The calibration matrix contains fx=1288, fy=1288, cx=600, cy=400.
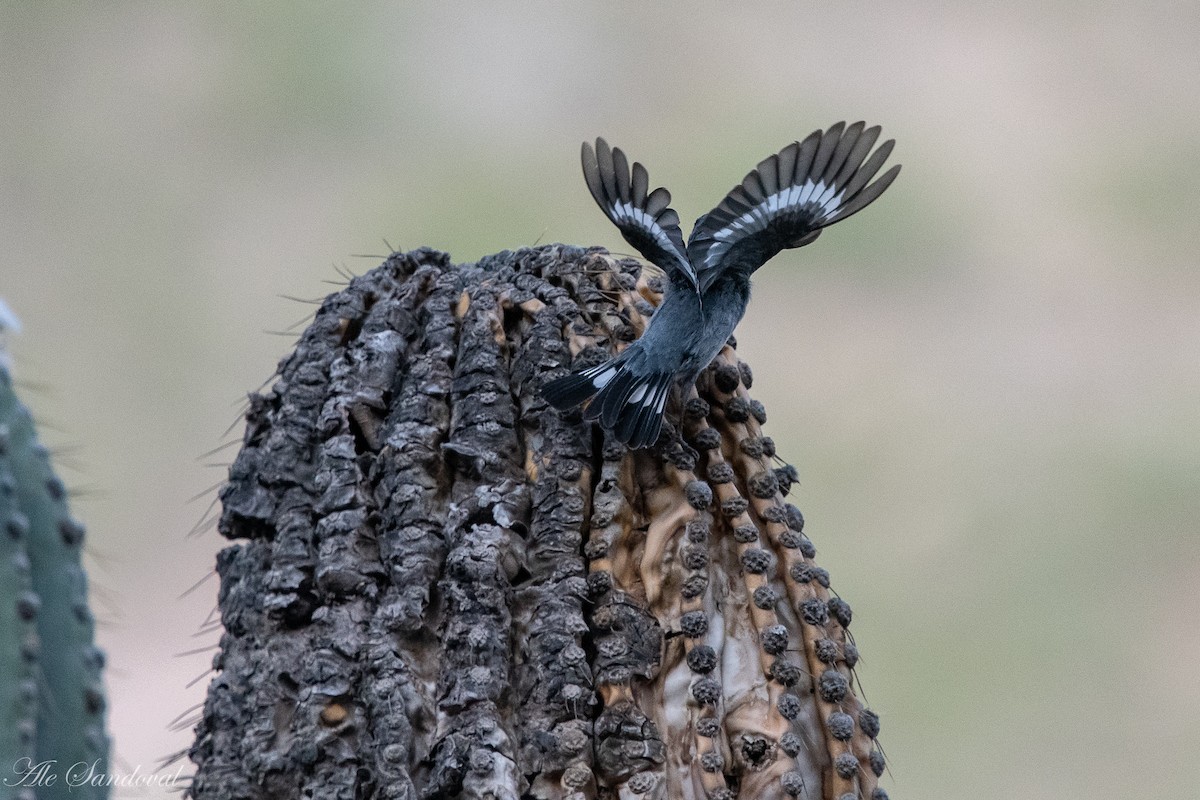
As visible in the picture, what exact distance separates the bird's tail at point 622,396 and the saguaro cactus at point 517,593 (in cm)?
4

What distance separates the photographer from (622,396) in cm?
96

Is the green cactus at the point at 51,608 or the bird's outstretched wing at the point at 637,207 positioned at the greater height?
the bird's outstretched wing at the point at 637,207

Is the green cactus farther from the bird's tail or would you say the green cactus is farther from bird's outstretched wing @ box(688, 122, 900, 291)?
bird's outstretched wing @ box(688, 122, 900, 291)

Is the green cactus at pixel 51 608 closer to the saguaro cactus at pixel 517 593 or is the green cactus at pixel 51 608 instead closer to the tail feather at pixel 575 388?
the saguaro cactus at pixel 517 593

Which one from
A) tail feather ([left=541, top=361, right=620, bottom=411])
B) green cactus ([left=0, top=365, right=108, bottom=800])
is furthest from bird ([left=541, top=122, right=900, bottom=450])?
green cactus ([left=0, top=365, right=108, bottom=800])

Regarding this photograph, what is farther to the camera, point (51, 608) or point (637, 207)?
point (637, 207)

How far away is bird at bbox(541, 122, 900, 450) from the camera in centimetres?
98

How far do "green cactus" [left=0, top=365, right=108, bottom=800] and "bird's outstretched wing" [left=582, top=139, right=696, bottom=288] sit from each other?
1.48 ft

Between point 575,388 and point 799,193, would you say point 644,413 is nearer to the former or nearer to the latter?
point 575,388

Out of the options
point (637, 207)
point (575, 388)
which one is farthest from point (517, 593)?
point (637, 207)

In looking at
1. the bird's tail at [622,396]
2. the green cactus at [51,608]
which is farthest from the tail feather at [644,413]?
the green cactus at [51,608]

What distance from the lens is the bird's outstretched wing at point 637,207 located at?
0.97m

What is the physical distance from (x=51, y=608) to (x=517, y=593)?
0.33m

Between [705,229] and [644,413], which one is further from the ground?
[705,229]
